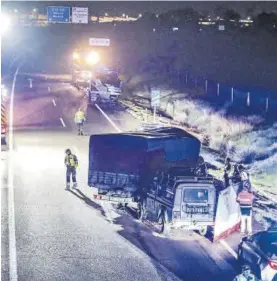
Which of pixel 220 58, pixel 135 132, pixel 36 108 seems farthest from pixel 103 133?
pixel 220 58

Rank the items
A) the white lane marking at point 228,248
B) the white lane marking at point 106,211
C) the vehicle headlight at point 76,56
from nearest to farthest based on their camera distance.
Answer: the white lane marking at point 228,248, the white lane marking at point 106,211, the vehicle headlight at point 76,56

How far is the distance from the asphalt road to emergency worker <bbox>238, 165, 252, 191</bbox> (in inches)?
37.8

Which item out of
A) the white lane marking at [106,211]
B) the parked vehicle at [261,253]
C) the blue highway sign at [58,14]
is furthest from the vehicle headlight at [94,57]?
the parked vehicle at [261,253]

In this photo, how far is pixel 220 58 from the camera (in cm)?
1090

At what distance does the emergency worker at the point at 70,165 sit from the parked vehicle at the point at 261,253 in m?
2.55

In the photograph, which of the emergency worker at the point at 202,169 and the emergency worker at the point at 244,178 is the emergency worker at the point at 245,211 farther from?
the emergency worker at the point at 202,169

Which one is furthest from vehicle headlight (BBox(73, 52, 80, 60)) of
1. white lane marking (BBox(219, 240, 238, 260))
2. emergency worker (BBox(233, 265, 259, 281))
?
emergency worker (BBox(233, 265, 259, 281))

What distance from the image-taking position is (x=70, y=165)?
9.67 metres

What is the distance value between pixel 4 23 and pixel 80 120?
1.79 m

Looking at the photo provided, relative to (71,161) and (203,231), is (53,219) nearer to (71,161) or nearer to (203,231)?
(71,161)

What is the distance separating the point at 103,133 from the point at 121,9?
1.91m

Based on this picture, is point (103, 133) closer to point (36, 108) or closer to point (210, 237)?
point (36, 108)

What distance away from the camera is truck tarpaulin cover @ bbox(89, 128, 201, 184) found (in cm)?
951

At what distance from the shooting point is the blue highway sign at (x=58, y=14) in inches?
388
